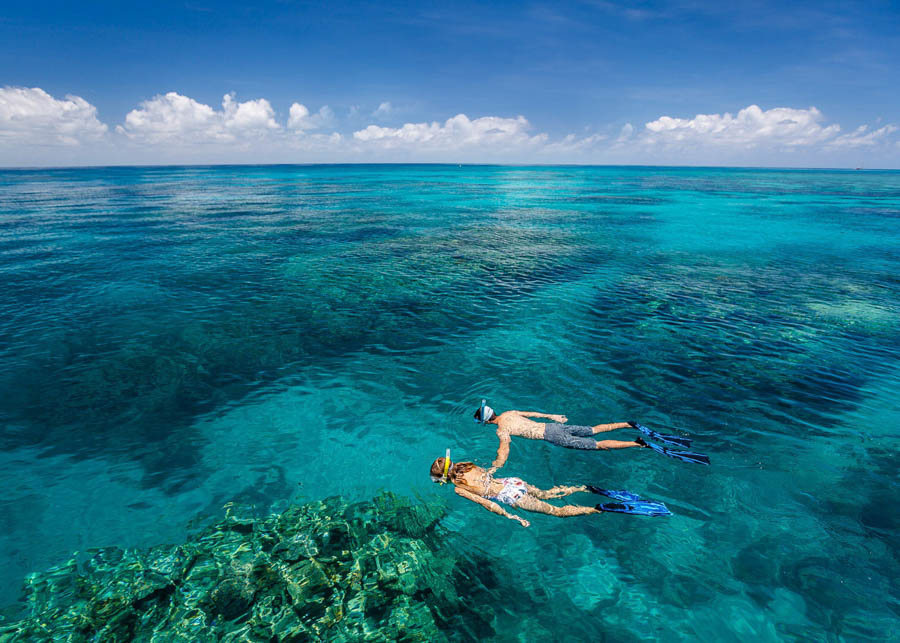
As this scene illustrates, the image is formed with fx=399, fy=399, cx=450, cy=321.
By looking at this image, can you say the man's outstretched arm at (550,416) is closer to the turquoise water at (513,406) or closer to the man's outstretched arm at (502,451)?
the turquoise water at (513,406)

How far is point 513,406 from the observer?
50.6ft

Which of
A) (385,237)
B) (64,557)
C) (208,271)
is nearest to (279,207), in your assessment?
(385,237)

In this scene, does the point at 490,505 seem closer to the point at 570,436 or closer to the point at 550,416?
the point at 570,436

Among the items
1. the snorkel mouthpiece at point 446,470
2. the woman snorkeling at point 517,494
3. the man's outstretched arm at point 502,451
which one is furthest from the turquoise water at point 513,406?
the snorkel mouthpiece at point 446,470

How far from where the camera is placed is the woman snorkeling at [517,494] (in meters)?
10.8

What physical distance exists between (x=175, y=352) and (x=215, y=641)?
1480 centimetres

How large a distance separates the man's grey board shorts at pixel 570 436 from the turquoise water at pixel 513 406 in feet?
1.46

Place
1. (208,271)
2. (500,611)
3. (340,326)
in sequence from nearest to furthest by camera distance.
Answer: (500,611) < (340,326) < (208,271)

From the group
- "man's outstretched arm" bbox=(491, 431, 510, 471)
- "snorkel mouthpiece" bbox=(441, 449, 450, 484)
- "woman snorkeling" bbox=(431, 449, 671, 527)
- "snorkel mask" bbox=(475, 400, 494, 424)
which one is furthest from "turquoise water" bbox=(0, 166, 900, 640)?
"snorkel mask" bbox=(475, 400, 494, 424)

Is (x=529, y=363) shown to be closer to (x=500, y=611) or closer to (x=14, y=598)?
(x=500, y=611)

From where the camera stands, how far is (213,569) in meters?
9.36

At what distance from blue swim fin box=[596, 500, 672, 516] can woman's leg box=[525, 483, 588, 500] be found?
787 mm

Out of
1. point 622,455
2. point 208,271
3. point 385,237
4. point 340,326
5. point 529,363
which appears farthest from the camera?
point 385,237

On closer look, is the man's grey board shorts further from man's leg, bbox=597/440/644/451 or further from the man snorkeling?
man's leg, bbox=597/440/644/451
